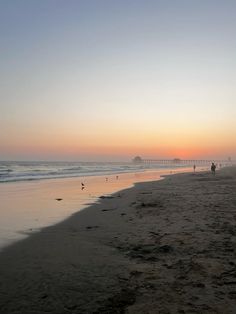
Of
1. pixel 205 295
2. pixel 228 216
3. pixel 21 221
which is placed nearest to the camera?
pixel 205 295

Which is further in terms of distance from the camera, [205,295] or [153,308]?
[205,295]

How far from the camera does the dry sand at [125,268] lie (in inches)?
212

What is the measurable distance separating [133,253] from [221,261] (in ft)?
6.62

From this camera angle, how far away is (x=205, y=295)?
5.60 metres

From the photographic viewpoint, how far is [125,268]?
7090mm

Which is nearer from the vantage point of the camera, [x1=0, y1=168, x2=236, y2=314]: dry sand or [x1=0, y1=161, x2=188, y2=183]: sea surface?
[x1=0, y1=168, x2=236, y2=314]: dry sand

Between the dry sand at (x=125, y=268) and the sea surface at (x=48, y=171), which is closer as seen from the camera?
the dry sand at (x=125, y=268)

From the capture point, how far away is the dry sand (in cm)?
538

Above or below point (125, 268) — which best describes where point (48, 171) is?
above

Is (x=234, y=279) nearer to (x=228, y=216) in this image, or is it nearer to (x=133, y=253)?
(x=133, y=253)

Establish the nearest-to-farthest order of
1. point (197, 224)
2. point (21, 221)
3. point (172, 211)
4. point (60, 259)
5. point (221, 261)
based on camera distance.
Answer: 1. point (221, 261)
2. point (60, 259)
3. point (197, 224)
4. point (21, 221)
5. point (172, 211)

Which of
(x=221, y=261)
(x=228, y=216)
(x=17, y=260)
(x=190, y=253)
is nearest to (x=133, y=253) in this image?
(x=190, y=253)

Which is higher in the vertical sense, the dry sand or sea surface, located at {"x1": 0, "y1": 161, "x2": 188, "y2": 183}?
sea surface, located at {"x1": 0, "y1": 161, "x2": 188, "y2": 183}

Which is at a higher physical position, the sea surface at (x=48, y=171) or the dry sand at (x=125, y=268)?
the sea surface at (x=48, y=171)
